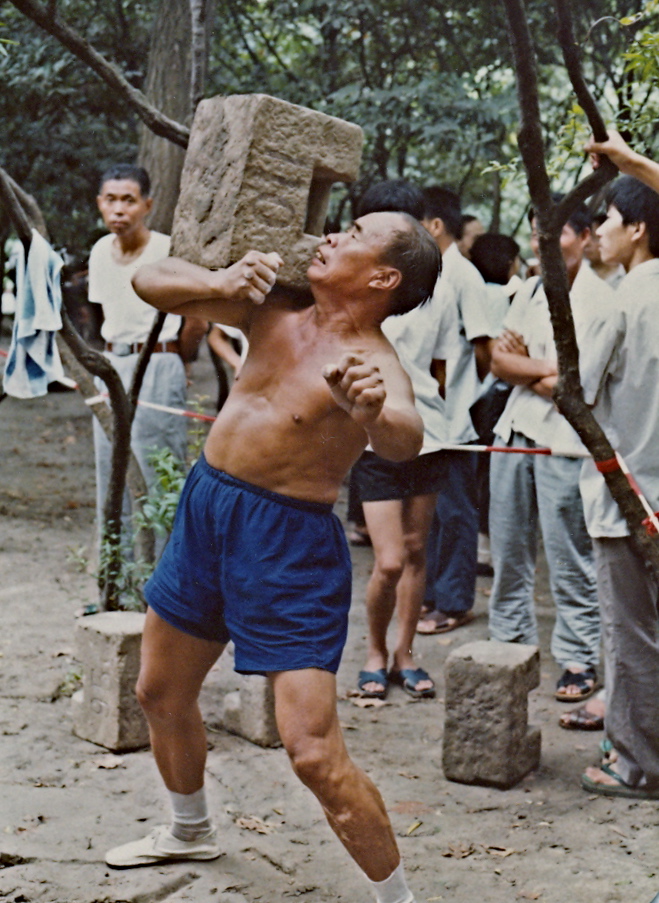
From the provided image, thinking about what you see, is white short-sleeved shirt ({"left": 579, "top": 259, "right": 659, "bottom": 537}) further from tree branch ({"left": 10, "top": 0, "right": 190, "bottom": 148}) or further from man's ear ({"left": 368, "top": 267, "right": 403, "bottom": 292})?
tree branch ({"left": 10, "top": 0, "right": 190, "bottom": 148})

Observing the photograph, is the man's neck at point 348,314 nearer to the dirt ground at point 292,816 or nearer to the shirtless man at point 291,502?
the shirtless man at point 291,502

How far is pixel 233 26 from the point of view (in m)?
10.9

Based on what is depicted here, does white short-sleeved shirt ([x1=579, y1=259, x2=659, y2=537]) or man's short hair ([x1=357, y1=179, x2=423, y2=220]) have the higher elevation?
man's short hair ([x1=357, y1=179, x2=423, y2=220])

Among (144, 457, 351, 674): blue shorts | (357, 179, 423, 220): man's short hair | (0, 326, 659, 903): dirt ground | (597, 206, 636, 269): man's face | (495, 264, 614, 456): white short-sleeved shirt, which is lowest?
(0, 326, 659, 903): dirt ground

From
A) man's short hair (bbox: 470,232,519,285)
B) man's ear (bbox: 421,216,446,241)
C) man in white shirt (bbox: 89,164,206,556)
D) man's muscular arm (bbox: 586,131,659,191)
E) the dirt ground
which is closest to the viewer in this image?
man's muscular arm (bbox: 586,131,659,191)

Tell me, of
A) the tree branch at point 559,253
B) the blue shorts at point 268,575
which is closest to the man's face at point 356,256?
the tree branch at point 559,253

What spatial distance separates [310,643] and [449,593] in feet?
11.6

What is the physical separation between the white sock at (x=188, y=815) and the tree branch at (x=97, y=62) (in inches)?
97.8

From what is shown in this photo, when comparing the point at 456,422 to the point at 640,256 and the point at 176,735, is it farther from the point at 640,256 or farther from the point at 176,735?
the point at 176,735

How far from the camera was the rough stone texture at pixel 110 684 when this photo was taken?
4.41 m

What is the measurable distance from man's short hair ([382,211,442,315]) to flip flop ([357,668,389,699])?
2548 millimetres

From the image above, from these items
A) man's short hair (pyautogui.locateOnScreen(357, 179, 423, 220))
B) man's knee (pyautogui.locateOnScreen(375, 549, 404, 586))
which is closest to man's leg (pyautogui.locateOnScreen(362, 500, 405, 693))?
man's knee (pyautogui.locateOnScreen(375, 549, 404, 586))

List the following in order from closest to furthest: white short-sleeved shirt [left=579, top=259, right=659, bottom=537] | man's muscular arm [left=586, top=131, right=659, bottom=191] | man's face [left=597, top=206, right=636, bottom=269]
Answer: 1. man's muscular arm [left=586, top=131, right=659, bottom=191]
2. white short-sleeved shirt [left=579, top=259, right=659, bottom=537]
3. man's face [left=597, top=206, right=636, bottom=269]

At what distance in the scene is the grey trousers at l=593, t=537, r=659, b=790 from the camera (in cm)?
415
